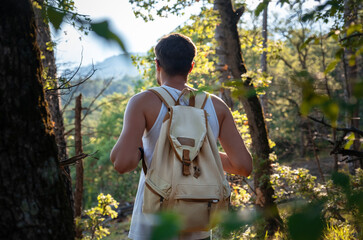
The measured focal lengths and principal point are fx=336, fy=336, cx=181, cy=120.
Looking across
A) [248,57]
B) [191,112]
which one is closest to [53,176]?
[191,112]

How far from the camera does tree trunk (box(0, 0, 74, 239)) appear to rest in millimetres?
1044

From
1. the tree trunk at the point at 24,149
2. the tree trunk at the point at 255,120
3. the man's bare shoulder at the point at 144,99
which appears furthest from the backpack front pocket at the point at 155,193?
the tree trunk at the point at 255,120

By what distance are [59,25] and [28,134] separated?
1.52 feet

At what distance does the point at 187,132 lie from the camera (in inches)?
67.4

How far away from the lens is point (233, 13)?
534 cm

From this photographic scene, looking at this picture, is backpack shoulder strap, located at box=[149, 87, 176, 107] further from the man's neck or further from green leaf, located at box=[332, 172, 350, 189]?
green leaf, located at box=[332, 172, 350, 189]

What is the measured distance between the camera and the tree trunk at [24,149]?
1.04 metres

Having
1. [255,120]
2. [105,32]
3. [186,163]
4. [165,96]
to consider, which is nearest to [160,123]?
[165,96]

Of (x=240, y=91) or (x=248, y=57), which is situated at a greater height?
(x=248, y=57)

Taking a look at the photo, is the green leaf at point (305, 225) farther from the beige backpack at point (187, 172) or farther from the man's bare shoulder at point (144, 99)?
the man's bare shoulder at point (144, 99)

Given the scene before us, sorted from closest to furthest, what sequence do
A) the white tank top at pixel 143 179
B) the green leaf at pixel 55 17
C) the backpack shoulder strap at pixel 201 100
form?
the green leaf at pixel 55 17 < the white tank top at pixel 143 179 < the backpack shoulder strap at pixel 201 100

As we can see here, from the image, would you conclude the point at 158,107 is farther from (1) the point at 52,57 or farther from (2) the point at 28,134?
(1) the point at 52,57

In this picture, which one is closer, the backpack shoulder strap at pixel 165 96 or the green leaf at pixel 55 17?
the green leaf at pixel 55 17

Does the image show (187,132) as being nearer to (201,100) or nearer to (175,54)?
(201,100)
